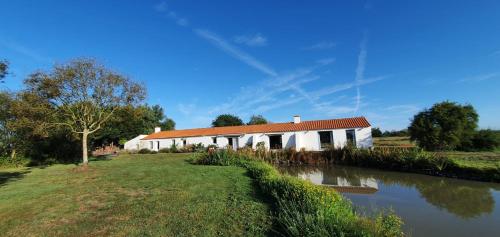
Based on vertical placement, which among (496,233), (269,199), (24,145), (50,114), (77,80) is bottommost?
(496,233)

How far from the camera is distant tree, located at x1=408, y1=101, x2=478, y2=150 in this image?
981 inches

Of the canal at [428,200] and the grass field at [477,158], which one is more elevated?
the grass field at [477,158]

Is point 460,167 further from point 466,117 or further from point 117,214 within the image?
point 117,214

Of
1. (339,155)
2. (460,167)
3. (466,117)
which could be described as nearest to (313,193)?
(460,167)

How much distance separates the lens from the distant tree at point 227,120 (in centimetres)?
6633

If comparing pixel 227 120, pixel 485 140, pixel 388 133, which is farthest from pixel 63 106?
pixel 388 133

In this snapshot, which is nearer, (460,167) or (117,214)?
(117,214)

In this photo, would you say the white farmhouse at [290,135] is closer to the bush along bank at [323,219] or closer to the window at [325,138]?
the window at [325,138]

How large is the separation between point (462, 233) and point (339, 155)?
1629 centimetres

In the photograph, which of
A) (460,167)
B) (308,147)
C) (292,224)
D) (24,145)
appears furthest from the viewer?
(308,147)

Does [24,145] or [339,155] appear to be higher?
[24,145]

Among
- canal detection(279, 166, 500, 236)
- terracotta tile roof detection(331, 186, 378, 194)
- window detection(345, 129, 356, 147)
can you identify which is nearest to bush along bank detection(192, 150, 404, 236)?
canal detection(279, 166, 500, 236)

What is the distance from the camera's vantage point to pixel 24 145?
25172 mm

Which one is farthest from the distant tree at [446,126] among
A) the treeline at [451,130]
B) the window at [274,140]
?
the window at [274,140]
